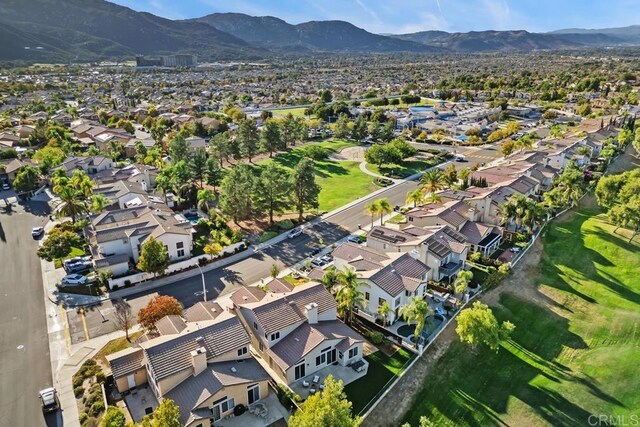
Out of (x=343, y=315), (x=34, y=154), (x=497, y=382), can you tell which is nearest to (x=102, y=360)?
(x=343, y=315)

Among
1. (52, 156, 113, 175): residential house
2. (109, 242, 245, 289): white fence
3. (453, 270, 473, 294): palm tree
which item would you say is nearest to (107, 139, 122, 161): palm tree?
(52, 156, 113, 175): residential house

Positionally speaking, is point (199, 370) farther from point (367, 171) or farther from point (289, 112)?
point (289, 112)

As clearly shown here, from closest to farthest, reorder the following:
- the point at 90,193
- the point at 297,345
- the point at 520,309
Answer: the point at 297,345 → the point at 520,309 → the point at 90,193

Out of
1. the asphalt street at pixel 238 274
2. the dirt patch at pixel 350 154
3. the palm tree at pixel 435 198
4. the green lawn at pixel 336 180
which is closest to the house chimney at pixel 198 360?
the asphalt street at pixel 238 274

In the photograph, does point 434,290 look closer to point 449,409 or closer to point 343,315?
point 343,315

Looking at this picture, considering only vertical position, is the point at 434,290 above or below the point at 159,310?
below

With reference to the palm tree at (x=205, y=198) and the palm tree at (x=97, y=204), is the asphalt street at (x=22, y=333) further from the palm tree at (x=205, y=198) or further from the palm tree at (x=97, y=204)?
the palm tree at (x=205, y=198)

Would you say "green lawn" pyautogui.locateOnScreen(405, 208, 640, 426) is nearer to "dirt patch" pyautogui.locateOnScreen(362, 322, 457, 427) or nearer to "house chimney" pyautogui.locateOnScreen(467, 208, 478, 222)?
"dirt patch" pyautogui.locateOnScreen(362, 322, 457, 427)
